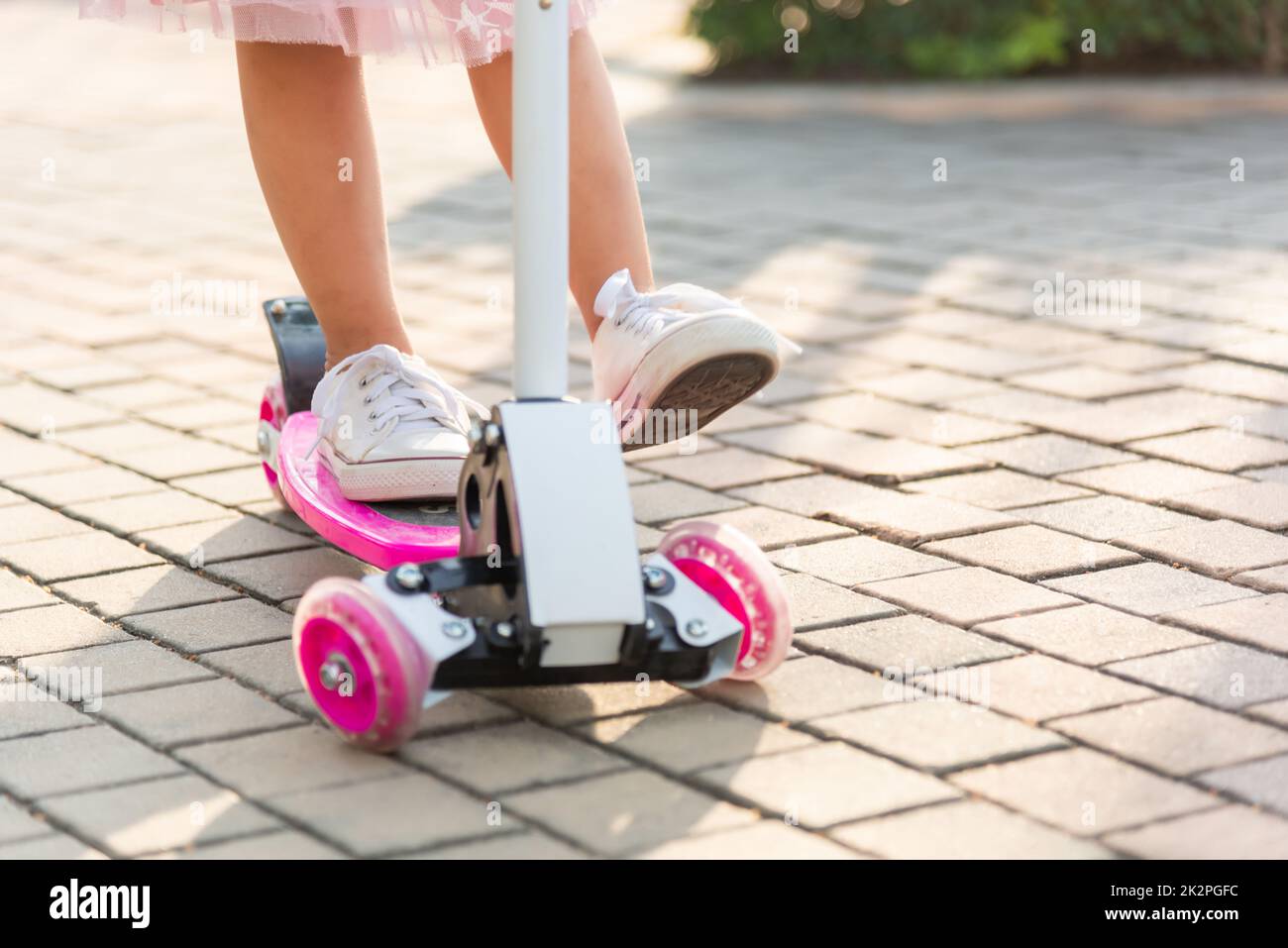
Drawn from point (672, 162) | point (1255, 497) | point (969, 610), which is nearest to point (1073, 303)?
point (1255, 497)

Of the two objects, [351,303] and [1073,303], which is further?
[1073,303]

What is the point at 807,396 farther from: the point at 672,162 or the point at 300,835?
the point at 672,162

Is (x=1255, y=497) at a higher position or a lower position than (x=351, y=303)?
lower

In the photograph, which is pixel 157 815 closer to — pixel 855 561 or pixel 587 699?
pixel 587 699

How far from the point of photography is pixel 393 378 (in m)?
2.31

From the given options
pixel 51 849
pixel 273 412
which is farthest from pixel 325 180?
pixel 51 849

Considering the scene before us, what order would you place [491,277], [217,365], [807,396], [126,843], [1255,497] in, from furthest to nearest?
[491,277] < [217,365] < [807,396] < [1255,497] < [126,843]

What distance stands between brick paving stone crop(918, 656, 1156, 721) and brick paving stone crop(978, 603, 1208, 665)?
4 cm

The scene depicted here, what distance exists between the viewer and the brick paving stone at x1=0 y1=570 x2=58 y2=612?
2.28m

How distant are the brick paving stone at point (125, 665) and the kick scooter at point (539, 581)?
27 centimetres

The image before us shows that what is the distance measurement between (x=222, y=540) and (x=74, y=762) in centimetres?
73

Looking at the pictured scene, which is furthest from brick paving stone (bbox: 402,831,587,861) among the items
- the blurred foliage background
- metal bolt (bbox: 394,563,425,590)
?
the blurred foliage background

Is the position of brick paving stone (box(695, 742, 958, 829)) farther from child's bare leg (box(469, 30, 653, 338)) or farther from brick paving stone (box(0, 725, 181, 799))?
child's bare leg (box(469, 30, 653, 338))
